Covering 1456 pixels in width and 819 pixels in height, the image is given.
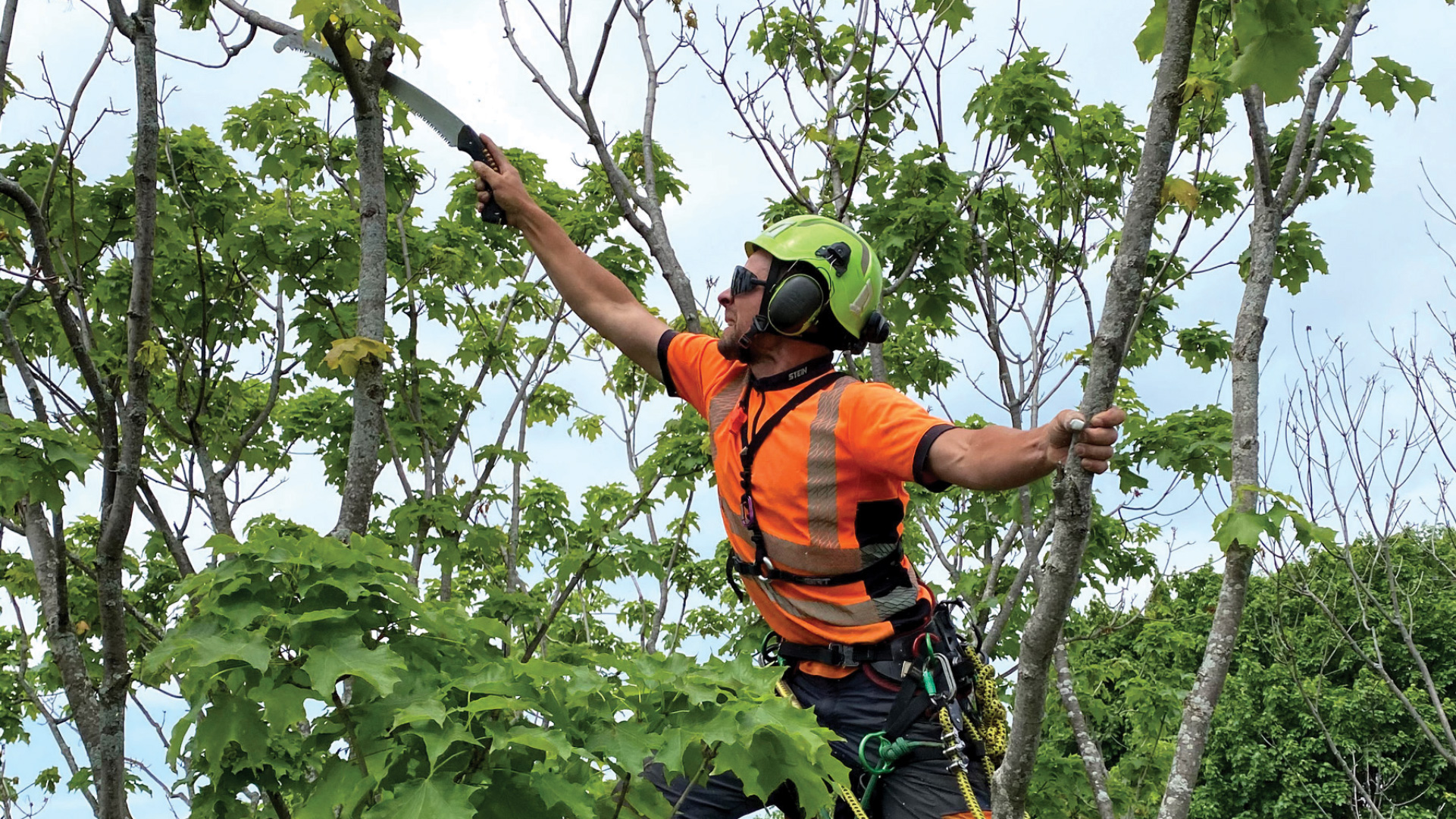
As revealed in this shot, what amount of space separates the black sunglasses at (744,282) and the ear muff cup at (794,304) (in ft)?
0.40

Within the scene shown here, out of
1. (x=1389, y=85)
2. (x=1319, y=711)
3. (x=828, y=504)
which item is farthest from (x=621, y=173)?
(x=1319, y=711)

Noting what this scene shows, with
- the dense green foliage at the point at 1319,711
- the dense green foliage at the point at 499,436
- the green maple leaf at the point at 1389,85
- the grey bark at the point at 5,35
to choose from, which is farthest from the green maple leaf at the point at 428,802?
the dense green foliage at the point at 1319,711

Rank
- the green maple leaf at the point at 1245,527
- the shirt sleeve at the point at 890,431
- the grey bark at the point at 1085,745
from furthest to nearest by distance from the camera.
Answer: the grey bark at the point at 1085,745, the green maple leaf at the point at 1245,527, the shirt sleeve at the point at 890,431

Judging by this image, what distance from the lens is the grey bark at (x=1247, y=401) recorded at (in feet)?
16.3

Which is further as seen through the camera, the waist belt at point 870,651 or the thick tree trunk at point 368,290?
the thick tree trunk at point 368,290

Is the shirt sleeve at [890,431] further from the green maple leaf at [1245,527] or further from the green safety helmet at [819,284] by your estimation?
the green maple leaf at [1245,527]

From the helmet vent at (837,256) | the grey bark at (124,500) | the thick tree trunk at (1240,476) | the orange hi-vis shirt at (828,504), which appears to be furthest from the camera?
the thick tree trunk at (1240,476)

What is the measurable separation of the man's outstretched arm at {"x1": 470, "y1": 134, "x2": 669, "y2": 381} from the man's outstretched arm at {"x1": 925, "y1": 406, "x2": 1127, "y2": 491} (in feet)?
4.97

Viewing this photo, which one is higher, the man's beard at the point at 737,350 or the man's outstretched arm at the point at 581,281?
the man's outstretched arm at the point at 581,281

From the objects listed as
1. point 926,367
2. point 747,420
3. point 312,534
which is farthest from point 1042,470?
point 926,367

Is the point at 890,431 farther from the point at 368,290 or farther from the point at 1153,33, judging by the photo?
the point at 368,290

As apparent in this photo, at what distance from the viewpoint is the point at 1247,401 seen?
5.27 m

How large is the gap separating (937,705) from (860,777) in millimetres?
369

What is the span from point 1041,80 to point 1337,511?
3.60 metres
